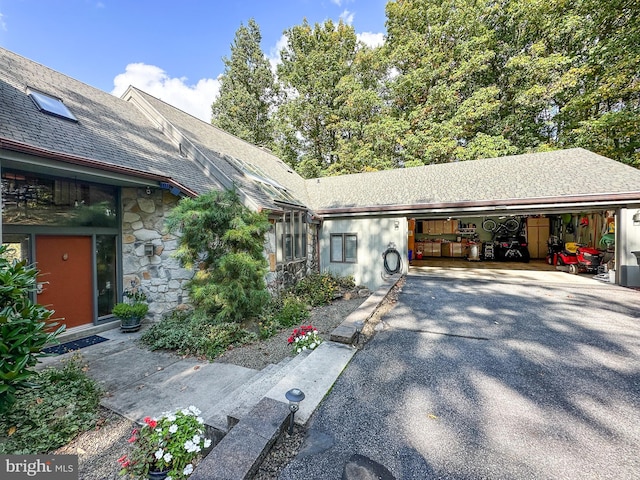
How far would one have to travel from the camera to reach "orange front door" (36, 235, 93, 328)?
4.87 meters

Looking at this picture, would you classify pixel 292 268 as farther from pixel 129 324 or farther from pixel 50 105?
pixel 50 105

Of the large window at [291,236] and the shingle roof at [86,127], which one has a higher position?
the shingle roof at [86,127]

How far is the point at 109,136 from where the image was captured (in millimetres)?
5809

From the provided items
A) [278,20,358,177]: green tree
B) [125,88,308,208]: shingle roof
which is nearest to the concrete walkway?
[125,88,308,208]: shingle roof

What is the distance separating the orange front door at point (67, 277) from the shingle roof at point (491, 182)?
708cm

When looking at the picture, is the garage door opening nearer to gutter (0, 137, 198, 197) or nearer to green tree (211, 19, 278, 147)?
gutter (0, 137, 198, 197)

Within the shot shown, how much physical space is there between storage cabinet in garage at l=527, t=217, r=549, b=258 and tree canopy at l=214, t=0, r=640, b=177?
400cm

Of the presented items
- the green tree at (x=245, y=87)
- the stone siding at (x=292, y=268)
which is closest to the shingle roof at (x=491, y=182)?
the stone siding at (x=292, y=268)

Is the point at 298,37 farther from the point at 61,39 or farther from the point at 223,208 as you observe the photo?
the point at 223,208

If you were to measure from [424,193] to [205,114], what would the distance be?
20472 mm

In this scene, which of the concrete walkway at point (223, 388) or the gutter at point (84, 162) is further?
the gutter at point (84, 162)

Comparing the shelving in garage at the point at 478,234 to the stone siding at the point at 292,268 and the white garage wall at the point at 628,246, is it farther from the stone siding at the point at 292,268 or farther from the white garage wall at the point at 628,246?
the stone siding at the point at 292,268

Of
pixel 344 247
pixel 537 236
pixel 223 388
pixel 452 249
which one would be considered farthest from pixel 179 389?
pixel 537 236

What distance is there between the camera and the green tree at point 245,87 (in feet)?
67.6
